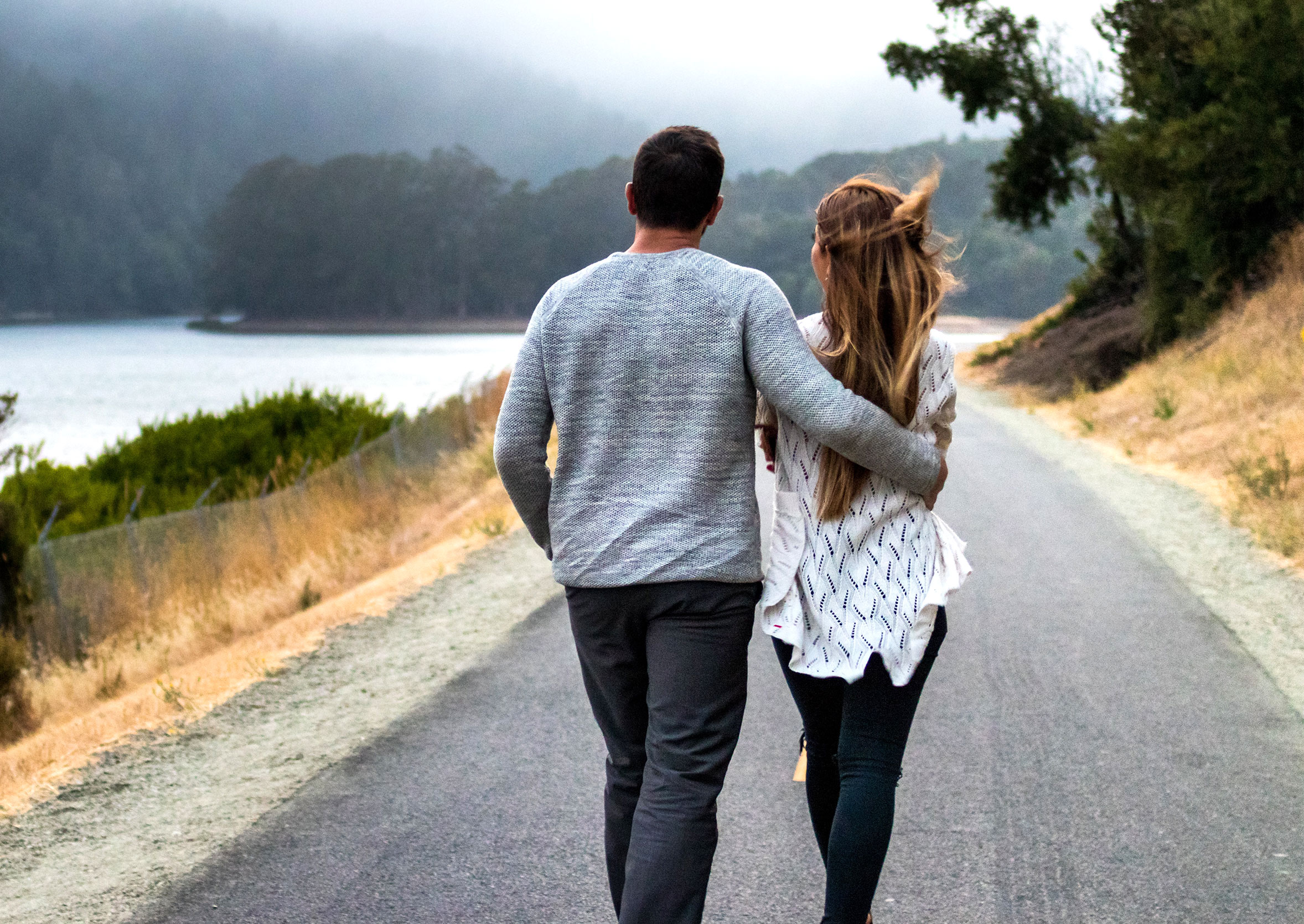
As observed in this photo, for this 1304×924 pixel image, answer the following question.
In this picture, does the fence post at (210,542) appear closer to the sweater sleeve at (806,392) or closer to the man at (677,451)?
the man at (677,451)

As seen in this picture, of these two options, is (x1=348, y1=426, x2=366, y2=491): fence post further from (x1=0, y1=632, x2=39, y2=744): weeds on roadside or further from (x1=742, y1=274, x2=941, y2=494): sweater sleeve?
(x1=742, y1=274, x2=941, y2=494): sweater sleeve

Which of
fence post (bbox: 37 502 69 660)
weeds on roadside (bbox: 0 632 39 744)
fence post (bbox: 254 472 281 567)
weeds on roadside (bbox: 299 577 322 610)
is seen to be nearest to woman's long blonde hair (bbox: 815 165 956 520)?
weeds on roadside (bbox: 0 632 39 744)

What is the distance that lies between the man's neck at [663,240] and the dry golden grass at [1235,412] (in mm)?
6493

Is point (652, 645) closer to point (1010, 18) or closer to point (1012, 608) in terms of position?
point (1012, 608)

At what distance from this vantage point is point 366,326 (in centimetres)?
12662

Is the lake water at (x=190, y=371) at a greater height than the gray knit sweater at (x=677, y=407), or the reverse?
the gray knit sweater at (x=677, y=407)

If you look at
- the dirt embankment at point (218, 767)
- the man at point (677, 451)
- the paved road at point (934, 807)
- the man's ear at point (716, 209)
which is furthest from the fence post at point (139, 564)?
the man's ear at point (716, 209)

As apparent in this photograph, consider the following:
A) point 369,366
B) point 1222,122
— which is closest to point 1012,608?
point 1222,122

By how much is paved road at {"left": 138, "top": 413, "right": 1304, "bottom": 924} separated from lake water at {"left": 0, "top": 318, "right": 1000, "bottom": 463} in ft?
24.0

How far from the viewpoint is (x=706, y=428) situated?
2.30 m

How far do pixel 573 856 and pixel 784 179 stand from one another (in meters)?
151

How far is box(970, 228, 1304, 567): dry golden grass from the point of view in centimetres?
936

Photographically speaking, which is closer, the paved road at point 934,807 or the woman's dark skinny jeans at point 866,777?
the woman's dark skinny jeans at point 866,777

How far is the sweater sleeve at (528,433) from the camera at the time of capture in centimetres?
238
